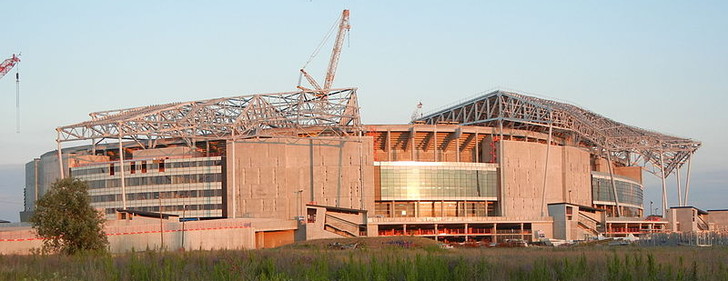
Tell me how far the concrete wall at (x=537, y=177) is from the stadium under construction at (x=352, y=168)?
0.21 meters

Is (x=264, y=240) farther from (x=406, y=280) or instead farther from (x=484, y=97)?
(x=406, y=280)

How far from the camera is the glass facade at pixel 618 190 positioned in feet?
538

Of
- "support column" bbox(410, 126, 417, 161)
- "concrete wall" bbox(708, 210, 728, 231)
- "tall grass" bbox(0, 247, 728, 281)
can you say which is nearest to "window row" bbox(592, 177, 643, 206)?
"concrete wall" bbox(708, 210, 728, 231)

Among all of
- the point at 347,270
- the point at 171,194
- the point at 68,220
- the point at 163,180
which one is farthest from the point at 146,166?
the point at 347,270

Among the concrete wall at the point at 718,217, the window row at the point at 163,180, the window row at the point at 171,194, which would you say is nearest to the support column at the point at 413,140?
the window row at the point at 163,180

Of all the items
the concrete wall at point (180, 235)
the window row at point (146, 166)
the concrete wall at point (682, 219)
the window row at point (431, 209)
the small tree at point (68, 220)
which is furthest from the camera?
the concrete wall at point (682, 219)

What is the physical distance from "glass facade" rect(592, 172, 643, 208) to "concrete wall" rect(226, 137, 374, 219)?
154 feet

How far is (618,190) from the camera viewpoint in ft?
556

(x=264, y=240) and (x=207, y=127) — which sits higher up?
(x=207, y=127)

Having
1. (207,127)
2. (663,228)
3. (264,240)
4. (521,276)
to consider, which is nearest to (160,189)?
(207,127)

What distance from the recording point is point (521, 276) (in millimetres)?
44156

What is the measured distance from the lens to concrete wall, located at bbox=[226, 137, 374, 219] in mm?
137625

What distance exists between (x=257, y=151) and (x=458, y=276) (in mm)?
97861

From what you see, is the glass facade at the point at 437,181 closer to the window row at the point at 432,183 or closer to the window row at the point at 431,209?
the window row at the point at 432,183
